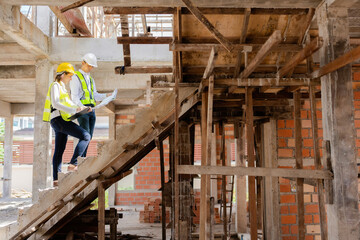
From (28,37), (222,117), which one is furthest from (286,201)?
(28,37)

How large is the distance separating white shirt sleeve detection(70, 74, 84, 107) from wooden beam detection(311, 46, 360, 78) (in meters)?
3.45

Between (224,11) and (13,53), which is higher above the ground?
(13,53)

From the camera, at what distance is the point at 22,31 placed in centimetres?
555

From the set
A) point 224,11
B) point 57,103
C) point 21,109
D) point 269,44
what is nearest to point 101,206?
point 57,103

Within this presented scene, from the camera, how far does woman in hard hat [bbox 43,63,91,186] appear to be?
15.7 feet

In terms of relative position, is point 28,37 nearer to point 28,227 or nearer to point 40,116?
point 40,116

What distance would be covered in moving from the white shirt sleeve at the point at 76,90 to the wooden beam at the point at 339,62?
136 inches

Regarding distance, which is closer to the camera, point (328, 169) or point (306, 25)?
point (328, 169)

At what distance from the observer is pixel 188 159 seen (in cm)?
591

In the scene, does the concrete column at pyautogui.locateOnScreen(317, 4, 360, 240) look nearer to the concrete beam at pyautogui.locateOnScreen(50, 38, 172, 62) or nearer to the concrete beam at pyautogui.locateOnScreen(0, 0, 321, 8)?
the concrete beam at pyautogui.locateOnScreen(0, 0, 321, 8)

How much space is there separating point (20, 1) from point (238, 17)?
2.71 meters

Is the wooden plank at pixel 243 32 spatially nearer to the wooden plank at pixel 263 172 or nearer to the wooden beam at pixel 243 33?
the wooden beam at pixel 243 33

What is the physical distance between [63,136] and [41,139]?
1819 millimetres

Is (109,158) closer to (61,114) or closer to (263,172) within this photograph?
(61,114)
